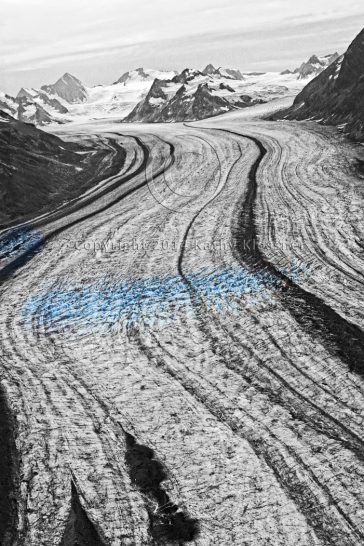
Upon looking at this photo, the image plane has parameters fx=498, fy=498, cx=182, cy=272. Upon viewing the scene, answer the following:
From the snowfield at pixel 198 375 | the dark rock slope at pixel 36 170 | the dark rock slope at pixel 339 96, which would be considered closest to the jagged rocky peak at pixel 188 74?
the dark rock slope at pixel 339 96

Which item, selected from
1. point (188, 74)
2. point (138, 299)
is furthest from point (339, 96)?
point (188, 74)

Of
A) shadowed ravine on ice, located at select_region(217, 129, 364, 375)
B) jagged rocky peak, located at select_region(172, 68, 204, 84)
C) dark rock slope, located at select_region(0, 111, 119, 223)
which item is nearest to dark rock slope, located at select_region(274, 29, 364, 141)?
dark rock slope, located at select_region(0, 111, 119, 223)

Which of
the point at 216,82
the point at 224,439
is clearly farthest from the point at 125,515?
the point at 216,82

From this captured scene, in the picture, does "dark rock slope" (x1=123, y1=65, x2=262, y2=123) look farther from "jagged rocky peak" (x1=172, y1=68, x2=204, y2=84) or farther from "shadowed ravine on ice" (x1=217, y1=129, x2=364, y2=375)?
"shadowed ravine on ice" (x1=217, y1=129, x2=364, y2=375)

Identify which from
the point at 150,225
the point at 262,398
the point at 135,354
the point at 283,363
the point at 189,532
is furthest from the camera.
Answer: the point at 150,225

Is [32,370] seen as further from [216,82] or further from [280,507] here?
[216,82]

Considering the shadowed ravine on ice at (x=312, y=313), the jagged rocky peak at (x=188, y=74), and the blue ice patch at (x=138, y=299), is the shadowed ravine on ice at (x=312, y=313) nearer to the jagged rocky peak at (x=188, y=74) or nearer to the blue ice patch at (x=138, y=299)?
the blue ice patch at (x=138, y=299)
